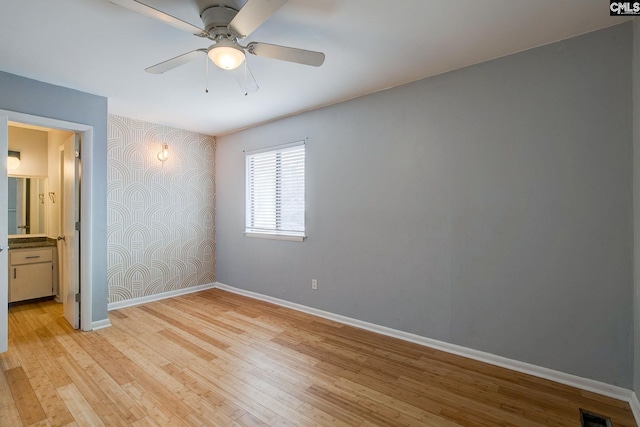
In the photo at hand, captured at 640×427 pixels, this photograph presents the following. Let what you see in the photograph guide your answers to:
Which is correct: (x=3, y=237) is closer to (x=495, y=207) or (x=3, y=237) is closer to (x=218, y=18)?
(x=218, y=18)

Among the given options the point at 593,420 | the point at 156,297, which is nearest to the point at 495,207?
the point at 593,420

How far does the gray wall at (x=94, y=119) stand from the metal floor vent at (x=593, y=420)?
4297 mm

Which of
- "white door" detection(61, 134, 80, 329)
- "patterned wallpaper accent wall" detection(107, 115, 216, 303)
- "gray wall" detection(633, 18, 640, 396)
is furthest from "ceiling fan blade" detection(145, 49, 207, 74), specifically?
"gray wall" detection(633, 18, 640, 396)

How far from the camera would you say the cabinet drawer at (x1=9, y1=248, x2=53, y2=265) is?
4.01m

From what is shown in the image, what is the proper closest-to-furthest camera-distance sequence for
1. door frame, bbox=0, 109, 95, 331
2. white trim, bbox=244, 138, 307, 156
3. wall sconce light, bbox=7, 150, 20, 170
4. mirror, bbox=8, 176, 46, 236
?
1. door frame, bbox=0, 109, 95, 331
2. white trim, bbox=244, 138, 307, 156
3. wall sconce light, bbox=7, 150, 20, 170
4. mirror, bbox=8, 176, 46, 236

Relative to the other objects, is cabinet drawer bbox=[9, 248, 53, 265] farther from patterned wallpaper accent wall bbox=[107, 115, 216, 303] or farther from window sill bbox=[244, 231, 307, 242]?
window sill bbox=[244, 231, 307, 242]

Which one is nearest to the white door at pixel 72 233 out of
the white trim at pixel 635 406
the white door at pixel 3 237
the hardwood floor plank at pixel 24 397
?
the white door at pixel 3 237

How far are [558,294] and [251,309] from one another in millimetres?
3242

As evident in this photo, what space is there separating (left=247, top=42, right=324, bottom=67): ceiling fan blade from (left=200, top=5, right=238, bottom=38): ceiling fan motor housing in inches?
6.8

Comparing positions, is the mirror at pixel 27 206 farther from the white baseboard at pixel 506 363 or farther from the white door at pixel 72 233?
the white baseboard at pixel 506 363

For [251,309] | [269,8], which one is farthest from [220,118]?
[269,8]

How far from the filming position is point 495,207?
252 cm

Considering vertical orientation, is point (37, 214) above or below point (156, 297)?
above

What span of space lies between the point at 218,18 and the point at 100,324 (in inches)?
132
